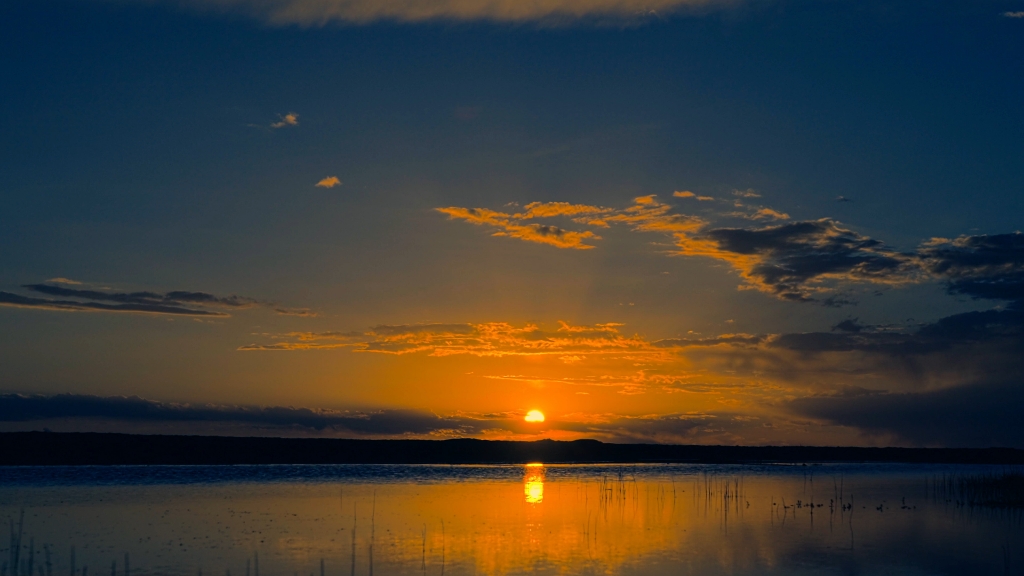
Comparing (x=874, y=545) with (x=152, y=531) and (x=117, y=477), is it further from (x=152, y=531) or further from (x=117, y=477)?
(x=117, y=477)

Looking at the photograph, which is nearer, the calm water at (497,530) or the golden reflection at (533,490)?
the calm water at (497,530)

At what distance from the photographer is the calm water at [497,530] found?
24.4 metres

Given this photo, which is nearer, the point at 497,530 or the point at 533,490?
the point at 497,530

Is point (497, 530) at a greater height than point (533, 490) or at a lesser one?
greater

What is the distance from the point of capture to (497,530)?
31797 mm

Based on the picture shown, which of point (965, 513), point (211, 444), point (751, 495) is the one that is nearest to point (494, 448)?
point (211, 444)

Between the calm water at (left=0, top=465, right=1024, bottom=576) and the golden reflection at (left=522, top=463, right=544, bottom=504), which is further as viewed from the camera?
the golden reflection at (left=522, top=463, right=544, bottom=504)

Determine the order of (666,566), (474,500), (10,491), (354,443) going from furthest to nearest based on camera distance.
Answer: (354,443) < (10,491) < (474,500) < (666,566)

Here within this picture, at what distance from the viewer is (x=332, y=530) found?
31.1 m

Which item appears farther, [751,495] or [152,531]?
[751,495]

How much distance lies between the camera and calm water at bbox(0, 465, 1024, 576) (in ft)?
80.2

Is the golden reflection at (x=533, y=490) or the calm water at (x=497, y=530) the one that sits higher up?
the calm water at (x=497, y=530)

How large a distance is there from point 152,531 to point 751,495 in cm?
3382

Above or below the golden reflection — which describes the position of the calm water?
above
